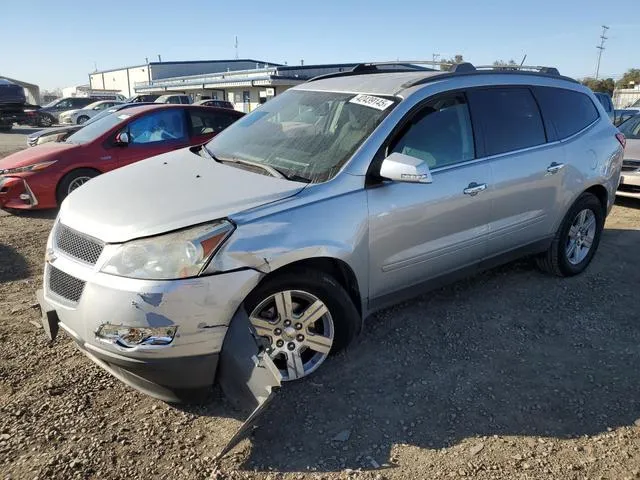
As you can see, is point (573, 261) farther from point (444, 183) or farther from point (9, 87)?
point (9, 87)

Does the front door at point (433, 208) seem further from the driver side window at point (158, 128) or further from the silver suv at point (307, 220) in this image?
the driver side window at point (158, 128)

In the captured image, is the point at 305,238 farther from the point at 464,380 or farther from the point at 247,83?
the point at 247,83

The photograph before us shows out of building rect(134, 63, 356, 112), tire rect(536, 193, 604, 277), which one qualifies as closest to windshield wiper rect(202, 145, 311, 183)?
tire rect(536, 193, 604, 277)

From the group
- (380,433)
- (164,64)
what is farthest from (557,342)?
(164,64)

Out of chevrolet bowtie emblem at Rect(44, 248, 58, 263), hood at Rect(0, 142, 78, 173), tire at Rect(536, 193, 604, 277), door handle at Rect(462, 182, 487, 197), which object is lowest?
tire at Rect(536, 193, 604, 277)

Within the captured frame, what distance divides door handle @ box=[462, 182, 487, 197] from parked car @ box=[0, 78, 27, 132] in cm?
2831

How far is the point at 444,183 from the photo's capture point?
137 inches

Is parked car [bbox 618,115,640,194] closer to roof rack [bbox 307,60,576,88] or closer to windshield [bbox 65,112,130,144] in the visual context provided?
roof rack [bbox 307,60,576,88]

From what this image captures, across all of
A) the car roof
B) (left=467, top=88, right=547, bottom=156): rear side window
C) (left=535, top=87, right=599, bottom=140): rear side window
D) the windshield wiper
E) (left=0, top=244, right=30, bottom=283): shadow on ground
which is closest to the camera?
the windshield wiper

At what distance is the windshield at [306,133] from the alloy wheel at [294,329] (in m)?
0.75

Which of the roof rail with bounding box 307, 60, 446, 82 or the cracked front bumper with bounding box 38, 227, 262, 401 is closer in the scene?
the cracked front bumper with bounding box 38, 227, 262, 401

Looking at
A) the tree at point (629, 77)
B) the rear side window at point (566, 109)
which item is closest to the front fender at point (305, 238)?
the rear side window at point (566, 109)

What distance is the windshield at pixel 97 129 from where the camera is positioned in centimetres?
749

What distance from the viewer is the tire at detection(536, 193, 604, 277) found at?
15.3 ft
